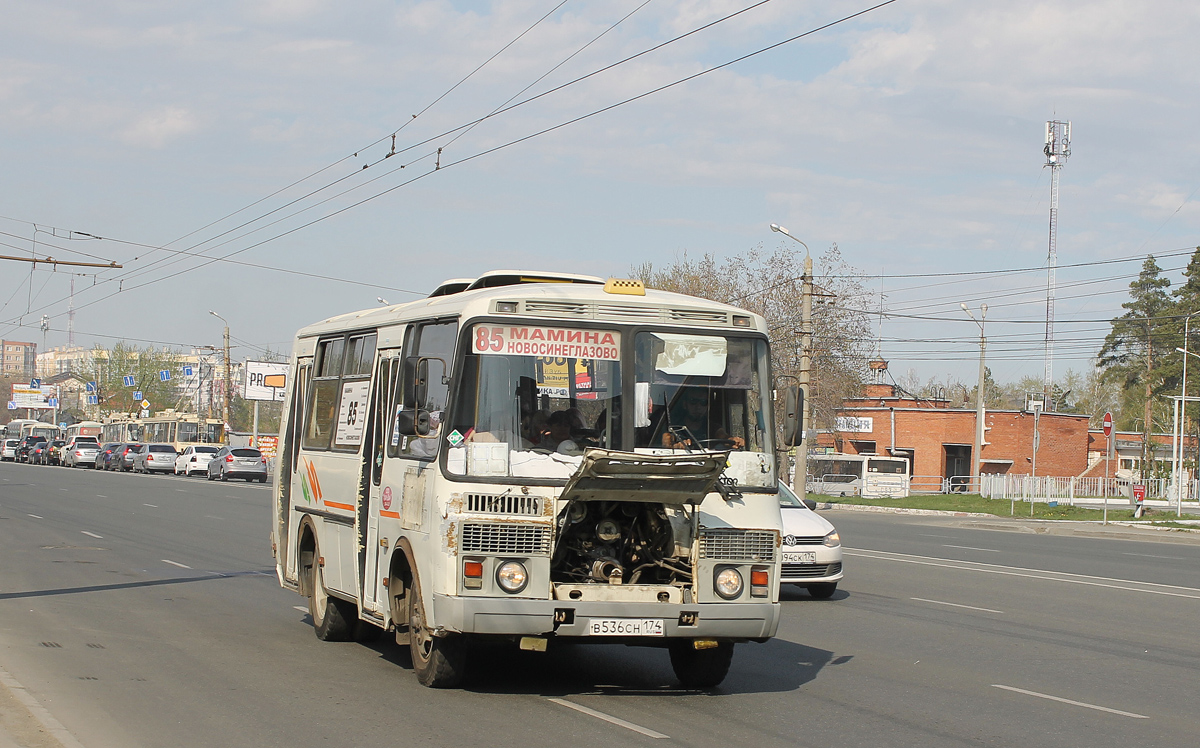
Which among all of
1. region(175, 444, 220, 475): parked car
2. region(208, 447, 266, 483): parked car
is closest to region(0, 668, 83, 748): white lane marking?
region(208, 447, 266, 483): parked car

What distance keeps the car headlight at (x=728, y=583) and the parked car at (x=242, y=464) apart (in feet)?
145

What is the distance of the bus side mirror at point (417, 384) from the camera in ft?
25.3

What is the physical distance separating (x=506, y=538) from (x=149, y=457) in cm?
5456

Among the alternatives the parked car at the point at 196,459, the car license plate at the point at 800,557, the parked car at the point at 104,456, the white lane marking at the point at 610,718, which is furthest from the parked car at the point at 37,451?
the white lane marking at the point at 610,718

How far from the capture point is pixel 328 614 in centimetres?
1016

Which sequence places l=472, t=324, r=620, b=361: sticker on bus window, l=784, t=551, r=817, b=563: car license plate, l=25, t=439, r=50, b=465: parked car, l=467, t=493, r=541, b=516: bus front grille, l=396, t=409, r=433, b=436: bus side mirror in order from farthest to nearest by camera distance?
l=25, t=439, r=50, b=465: parked car, l=784, t=551, r=817, b=563: car license plate, l=472, t=324, r=620, b=361: sticker on bus window, l=396, t=409, r=433, b=436: bus side mirror, l=467, t=493, r=541, b=516: bus front grille

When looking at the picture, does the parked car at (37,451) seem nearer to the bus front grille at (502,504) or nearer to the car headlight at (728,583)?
the bus front grille at (502,504)

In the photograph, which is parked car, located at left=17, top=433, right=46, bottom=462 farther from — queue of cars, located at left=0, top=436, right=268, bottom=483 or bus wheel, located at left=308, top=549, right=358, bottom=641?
bus wheel, located at left=308, top=549, right=358, bottom=641

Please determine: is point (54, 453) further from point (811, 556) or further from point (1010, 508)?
point (811, 556)

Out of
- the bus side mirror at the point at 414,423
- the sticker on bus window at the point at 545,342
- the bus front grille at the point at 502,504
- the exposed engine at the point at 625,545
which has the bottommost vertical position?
the exposed engine at the point at 625,545

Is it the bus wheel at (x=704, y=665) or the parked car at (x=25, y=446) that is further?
the parked car at (x=25, y=446)

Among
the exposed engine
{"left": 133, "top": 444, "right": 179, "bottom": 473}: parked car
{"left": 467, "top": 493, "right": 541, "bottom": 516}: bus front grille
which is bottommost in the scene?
{"left": 133, "top": 444, "right": 179, "bottom": 473}: parked car

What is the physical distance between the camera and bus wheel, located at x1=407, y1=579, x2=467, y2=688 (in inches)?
311

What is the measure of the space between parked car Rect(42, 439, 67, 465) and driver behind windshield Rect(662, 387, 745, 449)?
235 feet
